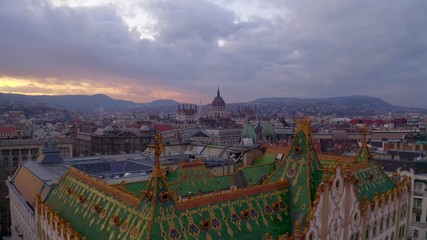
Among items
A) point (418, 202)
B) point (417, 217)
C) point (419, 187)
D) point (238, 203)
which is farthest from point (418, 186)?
point (238, 203)

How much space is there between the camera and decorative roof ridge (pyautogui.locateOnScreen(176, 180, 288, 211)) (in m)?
30.4

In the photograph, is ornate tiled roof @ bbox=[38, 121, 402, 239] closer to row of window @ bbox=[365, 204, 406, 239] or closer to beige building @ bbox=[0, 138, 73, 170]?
row of window @ bbox=[365, 204, 406, 239]

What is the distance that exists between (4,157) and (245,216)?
129832mm

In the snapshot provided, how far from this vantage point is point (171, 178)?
5494 centimetres

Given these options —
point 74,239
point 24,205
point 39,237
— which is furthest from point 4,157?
point 74,239

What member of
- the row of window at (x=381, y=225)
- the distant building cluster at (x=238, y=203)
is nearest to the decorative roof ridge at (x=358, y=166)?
the distant building cluster at (x=238, y=203)

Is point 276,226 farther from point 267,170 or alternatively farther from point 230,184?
point 267,170

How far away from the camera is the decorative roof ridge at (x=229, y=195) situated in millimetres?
30378

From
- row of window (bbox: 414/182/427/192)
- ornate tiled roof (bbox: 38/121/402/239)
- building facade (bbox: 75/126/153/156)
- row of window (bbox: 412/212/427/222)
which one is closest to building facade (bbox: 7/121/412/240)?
ornate tiled roof (bbox: 38/121/402/239)

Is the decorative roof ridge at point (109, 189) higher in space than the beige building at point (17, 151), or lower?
higher

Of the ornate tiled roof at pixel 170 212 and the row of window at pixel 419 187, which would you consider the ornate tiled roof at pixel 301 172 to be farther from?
the row of window at pixel 419 187

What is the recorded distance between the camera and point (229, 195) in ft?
109

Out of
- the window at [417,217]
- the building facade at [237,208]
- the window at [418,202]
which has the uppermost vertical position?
the building facade at [237,208]

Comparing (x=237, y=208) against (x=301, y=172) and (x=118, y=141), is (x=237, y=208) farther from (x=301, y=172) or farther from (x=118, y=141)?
(x=118, y=141)
